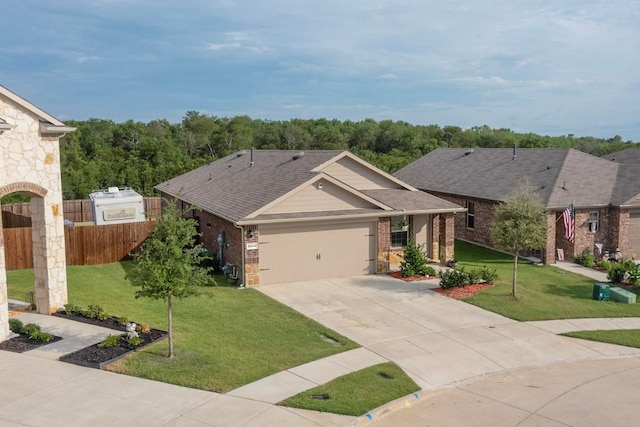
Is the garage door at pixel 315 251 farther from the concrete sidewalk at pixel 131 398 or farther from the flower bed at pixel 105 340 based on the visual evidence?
the concrete sidewalk at pixel 131 398

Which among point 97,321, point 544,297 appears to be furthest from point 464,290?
point 97,321

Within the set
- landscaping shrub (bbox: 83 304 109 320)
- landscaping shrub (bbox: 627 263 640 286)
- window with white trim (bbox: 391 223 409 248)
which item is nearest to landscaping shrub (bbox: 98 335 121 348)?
landscaping shrub (bbox: 83 304 109 320)

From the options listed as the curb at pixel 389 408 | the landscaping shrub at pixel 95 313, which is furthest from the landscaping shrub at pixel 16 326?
the curb at pixel 389 408

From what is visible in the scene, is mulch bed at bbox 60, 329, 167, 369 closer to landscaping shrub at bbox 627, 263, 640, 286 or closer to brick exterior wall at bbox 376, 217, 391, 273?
brick exterior wall at bbox 376, 217, 391, 273

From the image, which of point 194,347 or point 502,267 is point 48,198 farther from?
point 502,267

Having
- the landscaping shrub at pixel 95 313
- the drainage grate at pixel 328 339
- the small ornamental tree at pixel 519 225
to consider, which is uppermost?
the small ornamental tree at pixel 519 225

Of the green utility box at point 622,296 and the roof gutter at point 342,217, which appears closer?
the green utility box at point 622,296
